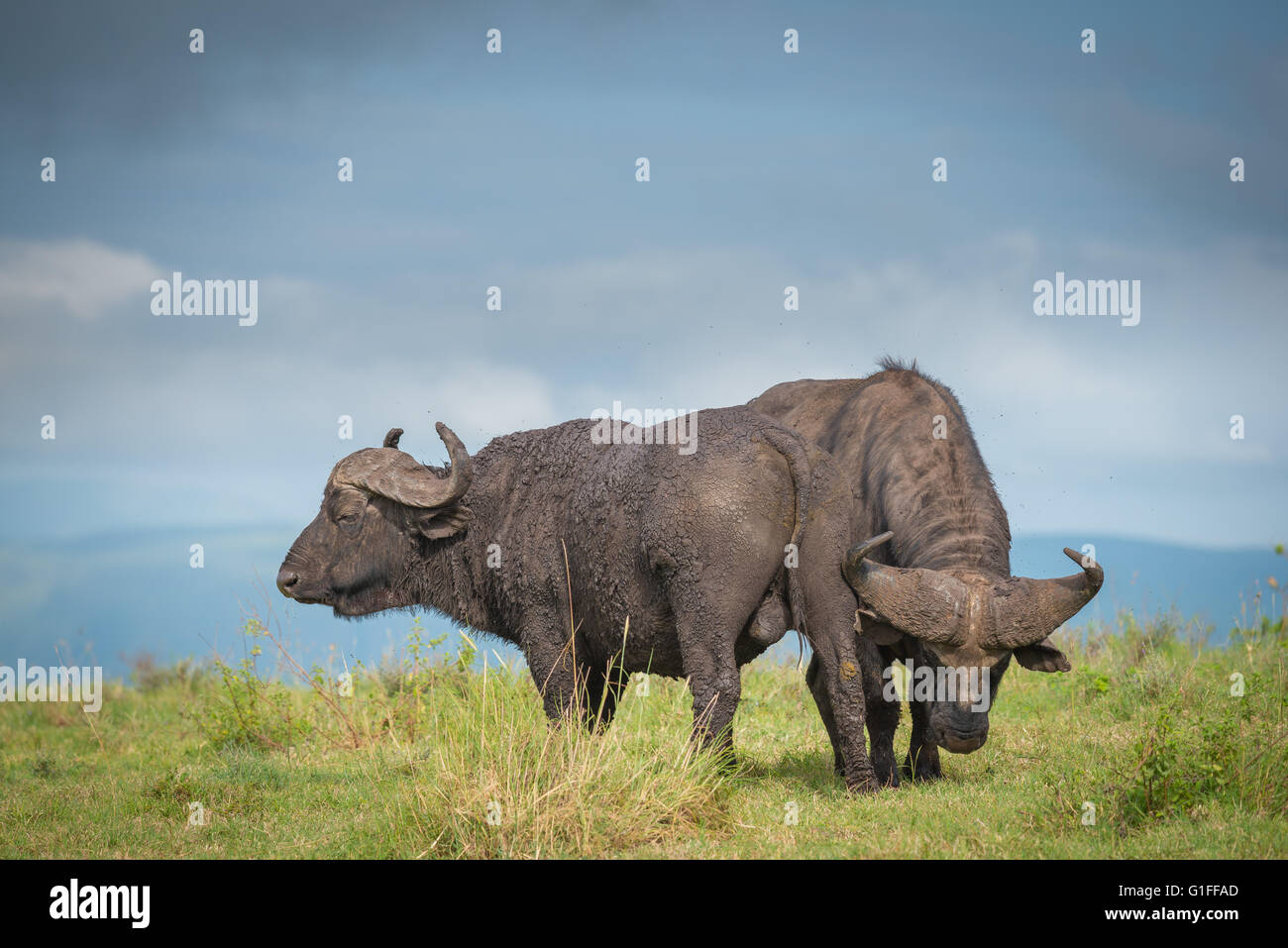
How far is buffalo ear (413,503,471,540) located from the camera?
8945 millimetres

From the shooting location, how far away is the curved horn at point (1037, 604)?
756cm

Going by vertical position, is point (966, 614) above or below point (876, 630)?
above

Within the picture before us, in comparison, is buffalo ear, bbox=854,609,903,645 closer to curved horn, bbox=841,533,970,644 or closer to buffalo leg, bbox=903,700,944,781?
curved horn, bbox=841,533,970,644

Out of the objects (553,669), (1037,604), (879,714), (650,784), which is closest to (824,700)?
(879,714)

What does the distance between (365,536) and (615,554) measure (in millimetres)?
2176

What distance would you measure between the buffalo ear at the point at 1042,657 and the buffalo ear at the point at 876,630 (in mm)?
815

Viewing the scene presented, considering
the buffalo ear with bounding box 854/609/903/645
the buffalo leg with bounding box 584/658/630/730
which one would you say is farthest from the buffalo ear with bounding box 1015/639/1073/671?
the buffalo leg with bounding box 584/658/630/730

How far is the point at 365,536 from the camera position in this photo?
29.7 ft

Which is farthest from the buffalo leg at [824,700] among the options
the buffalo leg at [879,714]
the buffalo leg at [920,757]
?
the buffalo leg at [920,757]

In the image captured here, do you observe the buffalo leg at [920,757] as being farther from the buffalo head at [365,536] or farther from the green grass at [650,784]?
the buffalo head at [365,536]

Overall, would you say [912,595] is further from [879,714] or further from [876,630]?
[879,714]
